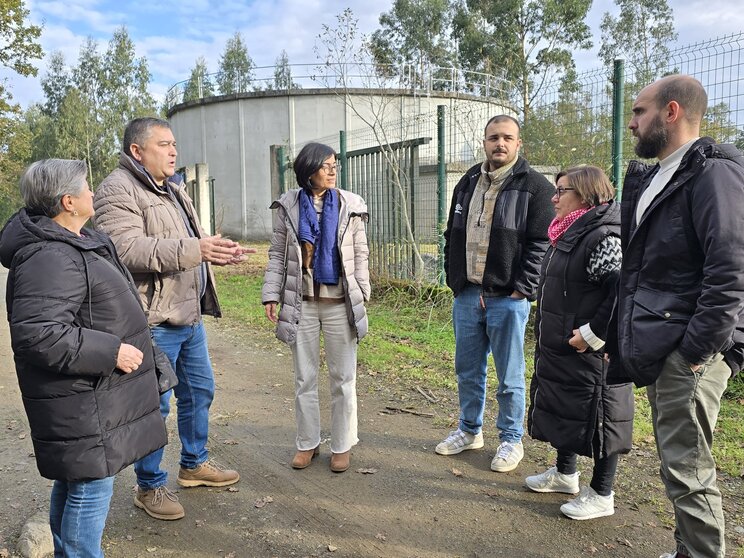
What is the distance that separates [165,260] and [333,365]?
4.43 ft

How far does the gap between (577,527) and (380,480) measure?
1220mm

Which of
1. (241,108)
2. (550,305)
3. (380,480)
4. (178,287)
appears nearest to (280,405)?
(380,480)

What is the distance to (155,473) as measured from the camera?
11.0 ft

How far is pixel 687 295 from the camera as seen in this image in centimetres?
240

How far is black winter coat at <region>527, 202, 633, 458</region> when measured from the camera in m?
3.14

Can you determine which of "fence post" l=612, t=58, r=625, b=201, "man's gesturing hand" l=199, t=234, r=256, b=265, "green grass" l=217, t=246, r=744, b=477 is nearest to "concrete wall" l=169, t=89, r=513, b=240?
"green grass" l=217, t=246, r=744, b=477

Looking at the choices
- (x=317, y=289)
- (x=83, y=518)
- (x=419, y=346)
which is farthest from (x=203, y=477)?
(x=419, y=346)

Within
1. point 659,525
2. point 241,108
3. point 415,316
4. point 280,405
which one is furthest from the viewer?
point 241,108

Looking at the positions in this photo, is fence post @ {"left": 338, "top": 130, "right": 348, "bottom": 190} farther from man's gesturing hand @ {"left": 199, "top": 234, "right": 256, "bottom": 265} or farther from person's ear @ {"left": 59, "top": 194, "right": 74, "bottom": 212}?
person's ear @ {"left": 59, "top": 194, "right": 74, "bottom": 212}

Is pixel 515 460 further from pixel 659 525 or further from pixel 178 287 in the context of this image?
pixel 178 287

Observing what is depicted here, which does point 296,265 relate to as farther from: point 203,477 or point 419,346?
point 419,346

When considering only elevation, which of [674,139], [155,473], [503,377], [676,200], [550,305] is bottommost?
[155,473]

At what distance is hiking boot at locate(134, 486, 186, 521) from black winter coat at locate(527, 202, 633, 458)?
2134 millimetres

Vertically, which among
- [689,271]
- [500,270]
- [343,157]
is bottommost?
[500,270]
